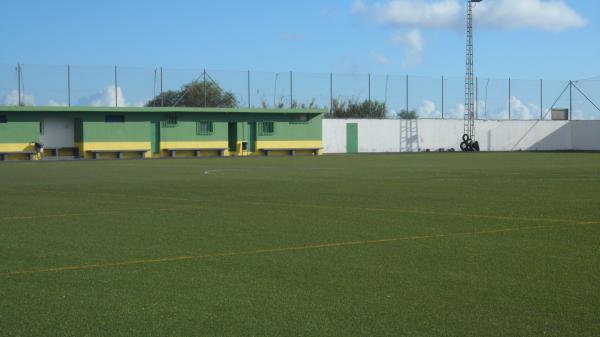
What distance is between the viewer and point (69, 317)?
639 centimetres

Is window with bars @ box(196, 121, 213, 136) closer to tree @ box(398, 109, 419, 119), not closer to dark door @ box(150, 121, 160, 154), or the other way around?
dark door @ box(150, 121, 160, 154)

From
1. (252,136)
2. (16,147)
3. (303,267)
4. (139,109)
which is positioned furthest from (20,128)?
(303,267)

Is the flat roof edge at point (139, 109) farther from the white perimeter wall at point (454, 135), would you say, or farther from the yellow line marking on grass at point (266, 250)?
the yellow line marking on grass at point (266, 250)

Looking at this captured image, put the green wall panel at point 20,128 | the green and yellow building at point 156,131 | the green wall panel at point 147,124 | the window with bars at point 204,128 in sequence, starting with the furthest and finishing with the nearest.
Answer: the window with bars at point 204,128, the green and yellow building at point 156,131, the green wall panel at point 147,124, the green wall panel at point 20,128

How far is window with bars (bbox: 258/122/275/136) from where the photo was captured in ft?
188

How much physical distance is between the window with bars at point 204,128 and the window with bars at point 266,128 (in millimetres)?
3587

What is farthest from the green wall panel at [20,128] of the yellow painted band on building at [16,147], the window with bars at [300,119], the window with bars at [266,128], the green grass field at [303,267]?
the green grass field at [303,267]

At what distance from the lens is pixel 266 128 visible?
57.8 metres

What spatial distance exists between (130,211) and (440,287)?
8.45 meters

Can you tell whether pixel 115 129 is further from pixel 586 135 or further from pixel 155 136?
pixel 586 135

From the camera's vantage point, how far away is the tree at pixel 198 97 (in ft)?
216

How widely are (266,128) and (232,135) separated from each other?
2.40 m

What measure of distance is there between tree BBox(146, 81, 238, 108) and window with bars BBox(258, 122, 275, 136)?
321 inches

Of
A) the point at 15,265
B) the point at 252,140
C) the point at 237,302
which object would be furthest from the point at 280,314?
the point at 252,140
